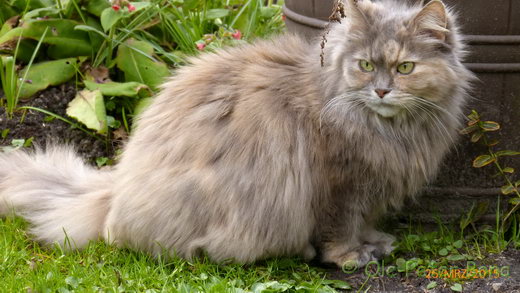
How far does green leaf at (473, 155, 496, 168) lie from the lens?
3.55 metres

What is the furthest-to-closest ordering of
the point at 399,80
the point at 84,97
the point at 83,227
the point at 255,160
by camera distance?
the point at 84,97 → the point at 83,227 → the point at 255,160 → the point at 399,80

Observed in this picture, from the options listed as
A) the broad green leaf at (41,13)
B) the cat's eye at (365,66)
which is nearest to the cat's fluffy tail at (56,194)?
the broad green leaf at (41,13)

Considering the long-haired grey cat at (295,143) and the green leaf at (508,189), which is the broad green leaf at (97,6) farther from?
the green leaf at (508,189)

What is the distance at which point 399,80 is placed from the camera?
313cm

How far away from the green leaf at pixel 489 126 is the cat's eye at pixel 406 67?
58 centimetres

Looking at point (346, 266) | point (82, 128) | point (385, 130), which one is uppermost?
point (385, 130)

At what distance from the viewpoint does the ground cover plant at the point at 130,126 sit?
3369mm

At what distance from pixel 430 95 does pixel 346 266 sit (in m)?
0.92

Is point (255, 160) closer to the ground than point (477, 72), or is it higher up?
closer to the ground

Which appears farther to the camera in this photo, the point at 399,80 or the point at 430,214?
the point at 430,214

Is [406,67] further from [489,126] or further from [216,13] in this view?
[216,13]

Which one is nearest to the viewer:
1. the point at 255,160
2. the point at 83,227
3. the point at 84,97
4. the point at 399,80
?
the point at 399,80

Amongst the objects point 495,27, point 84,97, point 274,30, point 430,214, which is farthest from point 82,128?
point 495,27

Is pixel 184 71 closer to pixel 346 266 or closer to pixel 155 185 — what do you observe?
pixel 155 185
